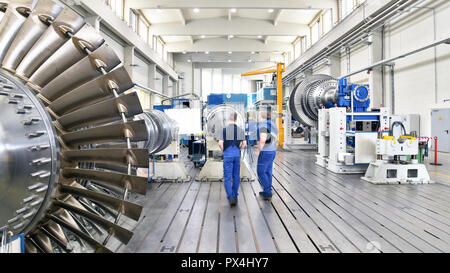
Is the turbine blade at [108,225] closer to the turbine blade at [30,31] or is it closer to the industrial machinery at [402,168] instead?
the turbine blade at [30,31]

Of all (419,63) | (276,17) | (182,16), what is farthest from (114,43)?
(419,63)

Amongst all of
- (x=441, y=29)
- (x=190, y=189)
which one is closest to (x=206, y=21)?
(x=441, y=29)

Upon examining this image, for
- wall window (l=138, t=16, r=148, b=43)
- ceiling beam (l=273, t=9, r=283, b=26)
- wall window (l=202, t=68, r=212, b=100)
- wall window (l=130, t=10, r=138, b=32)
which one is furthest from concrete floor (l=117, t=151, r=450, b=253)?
wall window (l=202, t=68, r=212, b=100)

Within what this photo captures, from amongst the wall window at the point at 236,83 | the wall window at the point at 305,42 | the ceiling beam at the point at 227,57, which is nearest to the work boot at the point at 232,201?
the wall window at the point at 305,42

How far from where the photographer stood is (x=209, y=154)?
4945 mm

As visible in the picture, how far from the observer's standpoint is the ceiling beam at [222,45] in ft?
46.6

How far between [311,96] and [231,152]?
4315 millimetres

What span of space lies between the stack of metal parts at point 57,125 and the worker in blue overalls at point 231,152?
1.97m

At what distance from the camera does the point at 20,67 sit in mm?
1377

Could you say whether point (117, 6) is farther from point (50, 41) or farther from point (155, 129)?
point (50, 41)

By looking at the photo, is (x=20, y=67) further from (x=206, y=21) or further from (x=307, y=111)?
(x=206, y=21)

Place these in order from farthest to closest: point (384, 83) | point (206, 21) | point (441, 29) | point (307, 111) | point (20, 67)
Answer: point (206, 21), point (384, 83), point (307, 111), point (441, 29), point (20, 67)

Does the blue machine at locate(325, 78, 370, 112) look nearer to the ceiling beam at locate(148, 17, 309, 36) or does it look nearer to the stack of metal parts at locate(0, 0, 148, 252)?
the stack of metal parts at locate(0, 0, 148, 252)
